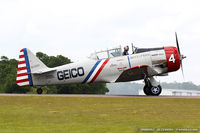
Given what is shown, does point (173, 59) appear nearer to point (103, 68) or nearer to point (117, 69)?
point (117, 69)

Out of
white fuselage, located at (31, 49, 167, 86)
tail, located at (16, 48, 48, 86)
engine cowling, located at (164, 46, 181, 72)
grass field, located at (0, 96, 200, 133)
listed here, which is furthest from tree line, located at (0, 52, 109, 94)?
grass field, located at (0, 96, 200, 133)

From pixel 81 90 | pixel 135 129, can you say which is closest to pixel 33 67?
pixel 135 129

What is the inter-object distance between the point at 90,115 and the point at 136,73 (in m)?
8.23

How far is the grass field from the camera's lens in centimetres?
874

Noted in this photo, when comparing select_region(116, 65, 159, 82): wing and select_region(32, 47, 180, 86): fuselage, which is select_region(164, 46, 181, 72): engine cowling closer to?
select_region(32, 47, 180, 86): fuselage

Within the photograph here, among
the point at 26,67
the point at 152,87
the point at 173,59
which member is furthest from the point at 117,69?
the point at 26,67

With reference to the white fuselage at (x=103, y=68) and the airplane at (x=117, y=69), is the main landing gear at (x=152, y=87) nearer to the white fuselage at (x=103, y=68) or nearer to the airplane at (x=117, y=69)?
the airplane at (x=117, y=69)

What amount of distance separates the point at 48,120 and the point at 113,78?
953cm

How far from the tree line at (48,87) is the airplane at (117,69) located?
25.6m

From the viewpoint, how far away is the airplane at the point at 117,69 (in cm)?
1895

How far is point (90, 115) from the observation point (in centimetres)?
1112

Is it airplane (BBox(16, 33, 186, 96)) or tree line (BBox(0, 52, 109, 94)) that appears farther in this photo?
tree line (BBox(0, 52, 109, 94))

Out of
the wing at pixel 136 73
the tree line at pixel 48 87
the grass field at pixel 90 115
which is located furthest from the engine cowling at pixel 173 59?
the tree line at pixel 48 87

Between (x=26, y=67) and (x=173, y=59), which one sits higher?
(x=26, y=67)
